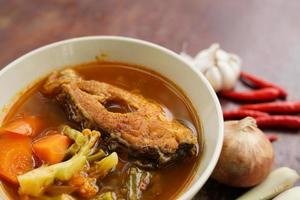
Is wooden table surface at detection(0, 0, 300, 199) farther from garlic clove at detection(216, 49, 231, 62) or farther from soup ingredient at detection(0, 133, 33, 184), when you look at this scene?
soup ingredient at detection(0, 133, 33, 184)

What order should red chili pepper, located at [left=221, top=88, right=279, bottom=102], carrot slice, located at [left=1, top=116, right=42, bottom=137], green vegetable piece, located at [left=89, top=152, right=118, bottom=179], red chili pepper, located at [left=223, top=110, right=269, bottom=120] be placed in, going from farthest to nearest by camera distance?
red chili pepper, located at [left=221, top=88, right=279, bottom=102] → red chili pepper, located at [left=223, top=110, right=269, bottom=120] → carrot slice, located at [left=1, top=116, right=42, bottom=137] → green vegetable piece, located at [left=89, top=152, right=118, bottom=179]

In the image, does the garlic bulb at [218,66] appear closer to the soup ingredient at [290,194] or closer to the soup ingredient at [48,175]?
the soup ingredient at [290,194]

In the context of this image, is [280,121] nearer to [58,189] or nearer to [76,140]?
[76,140]

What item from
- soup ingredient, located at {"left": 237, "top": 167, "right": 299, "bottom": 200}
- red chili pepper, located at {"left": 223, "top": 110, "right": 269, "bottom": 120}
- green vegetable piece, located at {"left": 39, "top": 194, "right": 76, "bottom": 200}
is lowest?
soup ingredient, located at {"left": 237, "top": 167, "right": 299, "bottom": 200}

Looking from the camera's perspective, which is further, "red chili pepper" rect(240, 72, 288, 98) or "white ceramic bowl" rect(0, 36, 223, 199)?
"red chili pepper" rect(240, 72, 288, 98)

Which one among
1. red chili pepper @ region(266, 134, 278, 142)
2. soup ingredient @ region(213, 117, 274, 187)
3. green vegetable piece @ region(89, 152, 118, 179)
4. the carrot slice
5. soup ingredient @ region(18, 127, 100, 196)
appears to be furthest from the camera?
red chili pepper @ region(266, 134, 278, 142)

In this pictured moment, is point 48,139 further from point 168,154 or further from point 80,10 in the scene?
point 80,10

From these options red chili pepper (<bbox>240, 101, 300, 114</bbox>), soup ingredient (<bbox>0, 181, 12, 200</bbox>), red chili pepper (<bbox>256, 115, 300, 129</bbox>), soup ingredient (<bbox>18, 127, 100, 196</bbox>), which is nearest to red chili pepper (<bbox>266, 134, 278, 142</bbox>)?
red chili pepper (<bbox>256, 115, 300, 129</bbox>)

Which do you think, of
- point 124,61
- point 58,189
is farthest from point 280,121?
point 58,189

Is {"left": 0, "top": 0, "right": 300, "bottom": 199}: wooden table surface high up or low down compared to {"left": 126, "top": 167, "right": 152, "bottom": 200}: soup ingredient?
up
